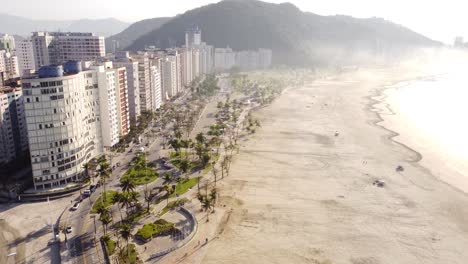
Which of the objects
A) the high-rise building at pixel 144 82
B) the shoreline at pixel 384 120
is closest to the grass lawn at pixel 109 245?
the shoreline at pixel 384 120

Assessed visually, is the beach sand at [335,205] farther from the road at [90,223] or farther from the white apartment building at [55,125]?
the white apartment building at [55,125]

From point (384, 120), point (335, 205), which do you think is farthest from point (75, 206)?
point (384, 120)

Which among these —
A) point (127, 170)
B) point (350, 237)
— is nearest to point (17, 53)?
point (127, 170)

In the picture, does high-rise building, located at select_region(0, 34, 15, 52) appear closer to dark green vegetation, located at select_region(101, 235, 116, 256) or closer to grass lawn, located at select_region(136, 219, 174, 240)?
grass lawn, located at select_region(136, 219, 174, 240)

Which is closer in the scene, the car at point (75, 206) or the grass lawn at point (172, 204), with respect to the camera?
the grass lawn at point (172, 204)

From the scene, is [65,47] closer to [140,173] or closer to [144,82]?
[144,82]
